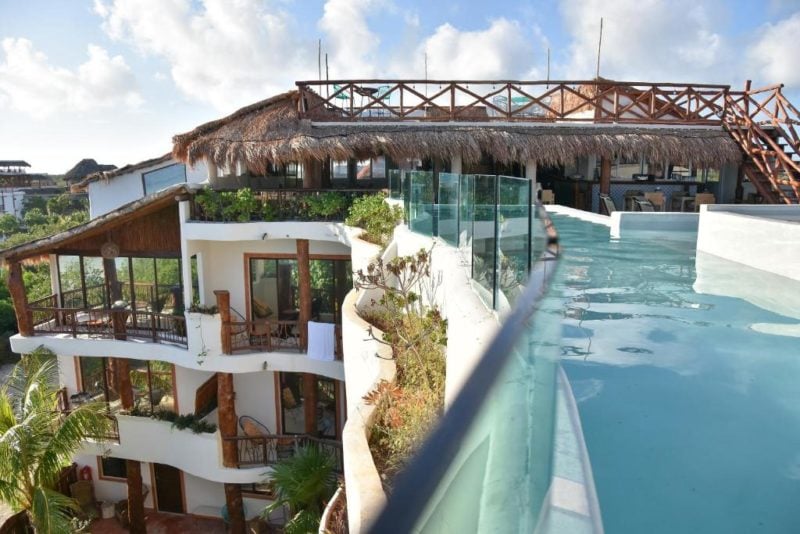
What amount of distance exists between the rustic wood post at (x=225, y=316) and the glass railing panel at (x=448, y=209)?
6.35m

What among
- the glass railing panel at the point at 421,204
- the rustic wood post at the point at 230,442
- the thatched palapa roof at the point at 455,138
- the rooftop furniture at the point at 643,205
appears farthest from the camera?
the rooftop furniture at the point at 643,205

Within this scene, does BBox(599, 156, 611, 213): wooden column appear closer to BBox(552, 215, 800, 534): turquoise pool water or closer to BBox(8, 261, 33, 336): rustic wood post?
BBox(552, 215, 800, 534): turquoise pool water

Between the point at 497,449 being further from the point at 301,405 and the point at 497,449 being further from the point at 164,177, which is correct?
the point at 164,177

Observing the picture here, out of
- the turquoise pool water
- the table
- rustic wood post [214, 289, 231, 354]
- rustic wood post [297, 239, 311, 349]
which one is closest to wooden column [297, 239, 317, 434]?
rustic wood post [297, 239, 311, 349]

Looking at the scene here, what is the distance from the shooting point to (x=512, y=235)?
14.3 ft

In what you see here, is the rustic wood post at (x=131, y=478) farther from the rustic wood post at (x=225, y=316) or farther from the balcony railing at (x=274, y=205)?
the balcony railing at (x=274, y=205)

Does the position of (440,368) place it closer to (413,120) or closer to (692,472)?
(692,472)

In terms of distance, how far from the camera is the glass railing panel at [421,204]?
8031 millimetres

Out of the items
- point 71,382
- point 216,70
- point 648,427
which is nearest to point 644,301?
point 648,427

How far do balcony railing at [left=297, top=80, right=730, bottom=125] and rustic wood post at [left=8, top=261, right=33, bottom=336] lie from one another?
7.89 meters

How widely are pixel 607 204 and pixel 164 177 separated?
16.3 meters

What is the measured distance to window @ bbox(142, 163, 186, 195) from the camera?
21.4 metres

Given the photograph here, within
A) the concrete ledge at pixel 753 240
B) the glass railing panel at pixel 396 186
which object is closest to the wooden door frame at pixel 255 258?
the glass railing panel at pixel 396 186

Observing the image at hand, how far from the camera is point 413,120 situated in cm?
1591
